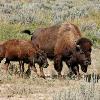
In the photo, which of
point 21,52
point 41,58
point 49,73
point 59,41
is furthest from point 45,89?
point 49,73

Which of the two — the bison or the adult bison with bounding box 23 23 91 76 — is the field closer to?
the bison

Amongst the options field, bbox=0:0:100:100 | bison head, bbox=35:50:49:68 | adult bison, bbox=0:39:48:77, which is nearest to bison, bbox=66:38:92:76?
field, bbox=0:0:100:100

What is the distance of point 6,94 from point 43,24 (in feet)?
40.2

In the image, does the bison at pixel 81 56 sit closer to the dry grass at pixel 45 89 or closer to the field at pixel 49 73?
the field at pixel 49 73

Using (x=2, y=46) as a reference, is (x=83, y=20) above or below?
below

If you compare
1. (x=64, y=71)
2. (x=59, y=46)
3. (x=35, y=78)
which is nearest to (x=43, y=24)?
(x=64, y=71)

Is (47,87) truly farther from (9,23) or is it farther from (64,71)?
(9,23)

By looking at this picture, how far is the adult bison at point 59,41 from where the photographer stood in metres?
11.5

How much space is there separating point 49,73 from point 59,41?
1.47 meters

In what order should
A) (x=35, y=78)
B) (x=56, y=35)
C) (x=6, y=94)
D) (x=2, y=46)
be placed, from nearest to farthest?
1. (x=6, y=94)
2. (x=35, y=78)
3. (x=2, y=46)
4. (x=56, y=35)

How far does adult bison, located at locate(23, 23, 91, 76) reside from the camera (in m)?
11.5

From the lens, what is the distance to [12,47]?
11.1m

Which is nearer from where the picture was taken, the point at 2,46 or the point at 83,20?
the point at 2,46

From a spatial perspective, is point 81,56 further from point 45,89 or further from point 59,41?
point 45,89
